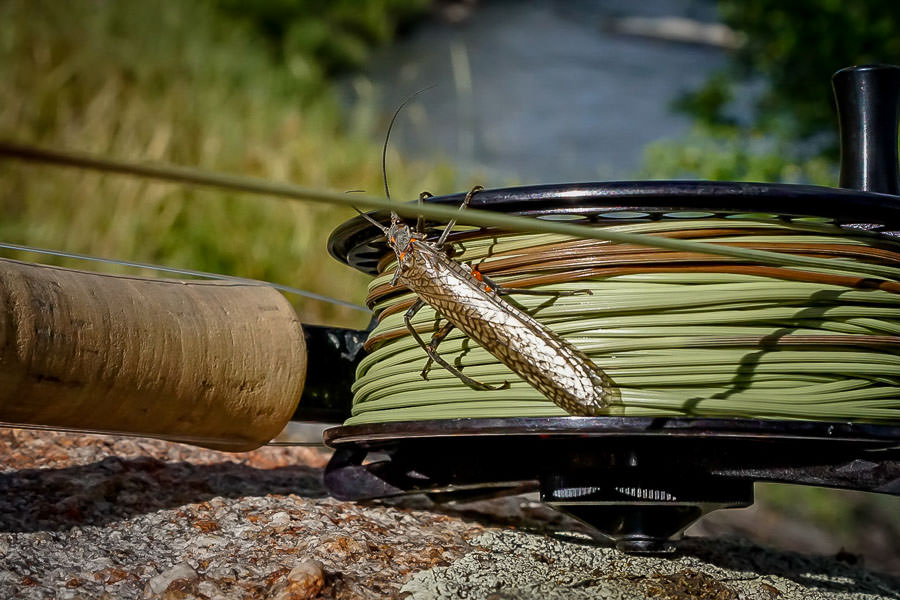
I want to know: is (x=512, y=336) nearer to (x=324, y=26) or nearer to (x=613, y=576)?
(x=613, y=576)

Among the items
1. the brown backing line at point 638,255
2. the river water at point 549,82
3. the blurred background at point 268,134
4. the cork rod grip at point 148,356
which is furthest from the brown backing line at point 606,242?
the river water at point 549,82

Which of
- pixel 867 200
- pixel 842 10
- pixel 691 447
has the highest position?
A: pixel 842 10

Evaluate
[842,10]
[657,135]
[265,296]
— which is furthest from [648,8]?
[265,296]

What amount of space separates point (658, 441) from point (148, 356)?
86 cm

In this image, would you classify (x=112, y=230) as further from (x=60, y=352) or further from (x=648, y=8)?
(x=648, y=8)

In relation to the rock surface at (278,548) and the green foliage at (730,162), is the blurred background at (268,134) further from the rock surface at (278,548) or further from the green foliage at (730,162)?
the rock surface at (278,548)

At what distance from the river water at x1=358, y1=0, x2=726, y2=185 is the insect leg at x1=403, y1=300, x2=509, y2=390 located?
8368 millimetres

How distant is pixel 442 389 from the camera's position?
149cm

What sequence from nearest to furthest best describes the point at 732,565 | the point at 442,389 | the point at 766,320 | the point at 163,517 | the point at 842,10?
the point at 766,320 → the point at 442,389 → the point at 163,517 → the point at 732,565 → the point at 842,10

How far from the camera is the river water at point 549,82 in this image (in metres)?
11.7

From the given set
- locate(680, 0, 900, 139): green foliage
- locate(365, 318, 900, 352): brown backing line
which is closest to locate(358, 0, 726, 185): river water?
locate(680, 0, 900, 139): green foliage

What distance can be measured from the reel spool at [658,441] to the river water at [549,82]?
27.5 feet

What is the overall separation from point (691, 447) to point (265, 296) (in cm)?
87

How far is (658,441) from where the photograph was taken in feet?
4.49
